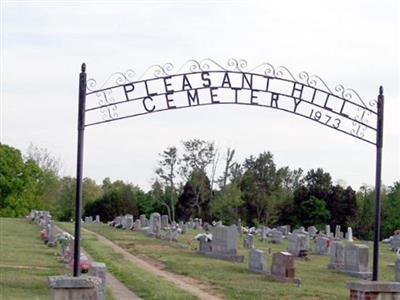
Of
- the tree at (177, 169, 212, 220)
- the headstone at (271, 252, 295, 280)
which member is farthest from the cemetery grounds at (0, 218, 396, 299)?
the tree at (177, 169, 212, 220)

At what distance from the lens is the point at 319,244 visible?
4091 centimetres

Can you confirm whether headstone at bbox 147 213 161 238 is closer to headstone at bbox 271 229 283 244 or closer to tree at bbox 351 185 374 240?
headstone at bbox 271 229 283 244

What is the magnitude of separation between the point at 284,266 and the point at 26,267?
770 centimetres

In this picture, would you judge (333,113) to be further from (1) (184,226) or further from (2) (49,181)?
(2) (49,181)

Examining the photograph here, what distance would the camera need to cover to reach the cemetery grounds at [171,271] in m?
21.6

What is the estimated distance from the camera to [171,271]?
2844 cm

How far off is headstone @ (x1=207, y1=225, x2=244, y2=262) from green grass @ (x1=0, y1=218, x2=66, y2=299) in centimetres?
624

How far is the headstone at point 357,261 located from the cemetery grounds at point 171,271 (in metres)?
0.39

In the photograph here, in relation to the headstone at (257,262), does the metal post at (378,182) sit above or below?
above

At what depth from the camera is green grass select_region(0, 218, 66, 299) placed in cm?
2050

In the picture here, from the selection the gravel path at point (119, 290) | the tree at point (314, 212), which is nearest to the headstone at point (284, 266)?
the gravel path at point (119, 290)

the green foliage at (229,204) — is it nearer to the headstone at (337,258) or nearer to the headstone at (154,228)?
the headstone at (154,228)

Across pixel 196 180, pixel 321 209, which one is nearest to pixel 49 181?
pixel 196 180

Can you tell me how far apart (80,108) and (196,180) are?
71.0 metres
